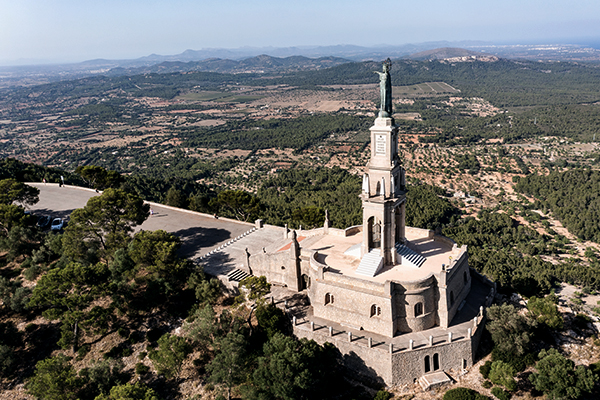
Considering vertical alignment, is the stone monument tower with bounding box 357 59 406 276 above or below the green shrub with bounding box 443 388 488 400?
above

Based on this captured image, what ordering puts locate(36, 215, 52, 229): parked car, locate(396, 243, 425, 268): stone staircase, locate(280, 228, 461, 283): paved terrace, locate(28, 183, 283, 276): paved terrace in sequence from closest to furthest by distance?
1. locate(280, 228, 461, 283): paved terrace
2. locate(396, 243, 425, 268): stone staircase
3. locate(28, 183, 283, 276): paved terrace
4. locate(36, 215, 52, 229): parked car

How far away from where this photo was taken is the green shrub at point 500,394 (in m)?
31.4

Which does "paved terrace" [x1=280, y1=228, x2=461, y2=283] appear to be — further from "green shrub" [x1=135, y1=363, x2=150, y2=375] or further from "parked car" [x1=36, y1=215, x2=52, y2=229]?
"parked car" [x1=36, y1=215, x2=52, y2=229]

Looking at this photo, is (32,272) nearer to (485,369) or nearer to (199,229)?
(199,229)

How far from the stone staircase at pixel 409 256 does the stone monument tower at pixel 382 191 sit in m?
0.66

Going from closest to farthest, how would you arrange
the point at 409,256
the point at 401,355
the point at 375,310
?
the point at 401,355, the point at 375,310, the point at 409,256

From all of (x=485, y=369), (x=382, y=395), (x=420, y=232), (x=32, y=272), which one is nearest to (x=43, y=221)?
(x=32, y=272)

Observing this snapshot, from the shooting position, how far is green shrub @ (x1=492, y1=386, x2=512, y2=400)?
31.4 meters

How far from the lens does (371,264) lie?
36.6m

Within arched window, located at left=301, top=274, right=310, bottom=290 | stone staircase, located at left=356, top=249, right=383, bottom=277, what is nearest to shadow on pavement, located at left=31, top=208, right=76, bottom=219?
arched window, located at left=301, top=274, right=310, bottom=290

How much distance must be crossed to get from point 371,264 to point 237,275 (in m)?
15.2

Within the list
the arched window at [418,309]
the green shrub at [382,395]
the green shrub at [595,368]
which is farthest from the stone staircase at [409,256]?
the green shrub at [595,368]

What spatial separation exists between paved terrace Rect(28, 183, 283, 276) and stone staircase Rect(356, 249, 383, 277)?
15.0 metres

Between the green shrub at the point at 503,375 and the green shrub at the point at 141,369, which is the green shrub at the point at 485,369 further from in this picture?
the green shrub at the point at 141,369
